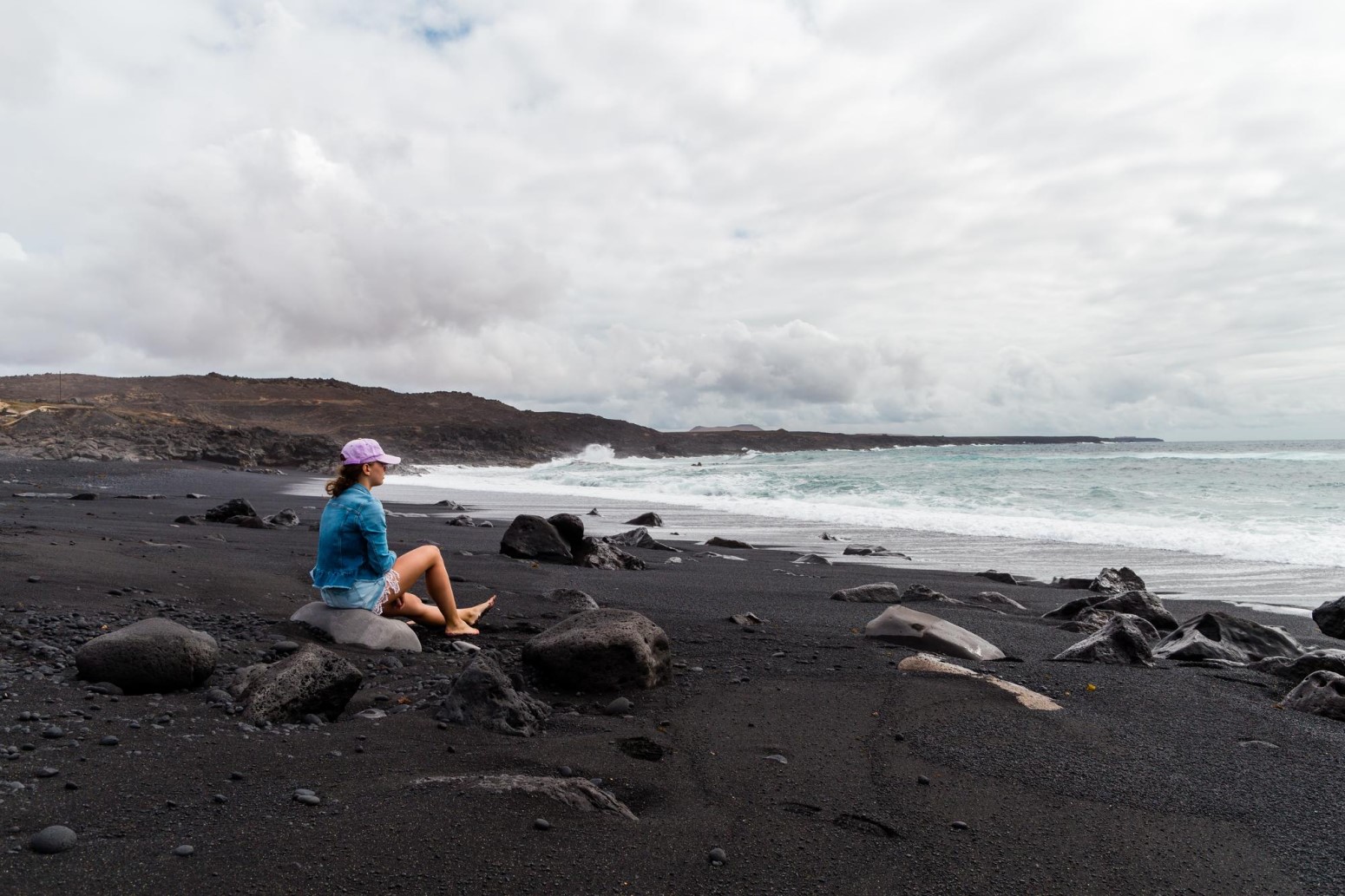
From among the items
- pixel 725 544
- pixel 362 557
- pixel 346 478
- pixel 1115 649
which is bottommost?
pixel 725 544

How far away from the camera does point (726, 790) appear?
10.4 ft

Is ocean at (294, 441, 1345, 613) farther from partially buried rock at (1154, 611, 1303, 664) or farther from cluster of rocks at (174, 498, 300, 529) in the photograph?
cluster of rocks at (174, 498, 300, 529)

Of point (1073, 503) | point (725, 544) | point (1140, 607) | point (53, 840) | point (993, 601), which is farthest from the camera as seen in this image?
point (1073, 503)

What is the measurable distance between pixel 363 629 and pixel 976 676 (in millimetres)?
3683

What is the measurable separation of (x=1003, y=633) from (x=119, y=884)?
19.6 feet

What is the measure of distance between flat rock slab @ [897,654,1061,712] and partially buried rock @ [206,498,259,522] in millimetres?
9814

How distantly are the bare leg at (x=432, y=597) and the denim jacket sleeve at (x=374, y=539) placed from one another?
32 centimetres

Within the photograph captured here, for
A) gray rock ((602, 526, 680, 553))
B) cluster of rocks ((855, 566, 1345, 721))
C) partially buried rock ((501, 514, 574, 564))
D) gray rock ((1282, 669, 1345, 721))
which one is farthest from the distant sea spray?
gray rock ((1282, 669, 1345, 721))

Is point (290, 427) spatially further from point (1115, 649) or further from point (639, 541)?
point (1115, 649)

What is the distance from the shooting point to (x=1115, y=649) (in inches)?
216

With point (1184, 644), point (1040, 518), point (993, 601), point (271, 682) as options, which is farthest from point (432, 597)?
point (1040, 518)

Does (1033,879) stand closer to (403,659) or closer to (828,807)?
(828,807)

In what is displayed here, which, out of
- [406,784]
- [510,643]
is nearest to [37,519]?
[510,643]

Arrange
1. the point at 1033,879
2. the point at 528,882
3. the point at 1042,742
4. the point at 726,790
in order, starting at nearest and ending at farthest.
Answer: the point at 528,882, the point at 1033,879, the point at 726,790, the point at 1042,742
